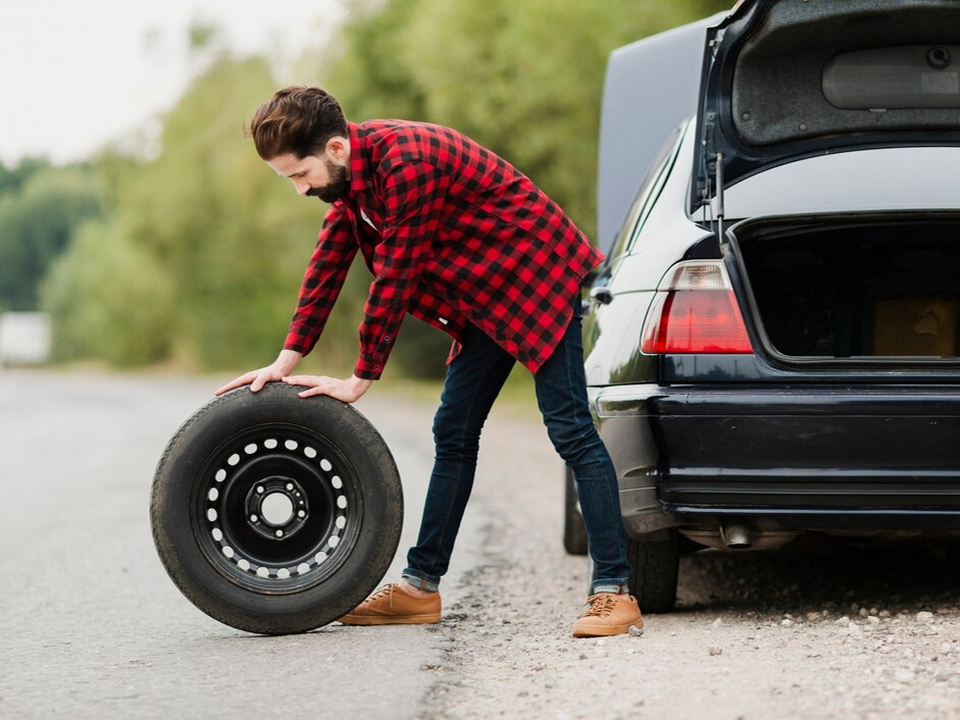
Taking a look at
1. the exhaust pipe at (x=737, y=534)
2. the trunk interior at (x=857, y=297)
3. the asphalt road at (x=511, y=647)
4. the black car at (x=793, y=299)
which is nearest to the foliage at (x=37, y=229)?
the asphalt road at (x=511, y=647)

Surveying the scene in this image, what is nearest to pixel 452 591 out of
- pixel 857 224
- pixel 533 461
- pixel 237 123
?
pixel 857 224

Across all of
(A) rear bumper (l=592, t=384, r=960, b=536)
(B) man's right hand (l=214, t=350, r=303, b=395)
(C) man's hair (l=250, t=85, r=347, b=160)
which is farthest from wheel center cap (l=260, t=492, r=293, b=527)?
(A) rear bumper (l=592, t=384, r=960, b=536)

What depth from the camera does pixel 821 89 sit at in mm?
4762

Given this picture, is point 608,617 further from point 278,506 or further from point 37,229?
point 37,229

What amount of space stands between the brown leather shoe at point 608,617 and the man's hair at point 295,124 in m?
1.58

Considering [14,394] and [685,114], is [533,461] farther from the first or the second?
[14,394]

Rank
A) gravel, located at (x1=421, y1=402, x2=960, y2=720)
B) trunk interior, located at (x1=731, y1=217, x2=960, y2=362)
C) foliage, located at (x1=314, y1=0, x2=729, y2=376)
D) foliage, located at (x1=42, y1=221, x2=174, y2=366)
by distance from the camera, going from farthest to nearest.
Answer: foliage, located at (x1=42, y1=221, x2=174, y2=366) < foliage, located at (x1=314, y1=0, x2=729, y2=376) < trunk interior, located at (x1=731, y1=217, x2=960, y2=362) < gravel, located at (x1=421, y1=402, x2=960, y2=720)

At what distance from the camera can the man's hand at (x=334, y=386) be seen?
4.38 metres

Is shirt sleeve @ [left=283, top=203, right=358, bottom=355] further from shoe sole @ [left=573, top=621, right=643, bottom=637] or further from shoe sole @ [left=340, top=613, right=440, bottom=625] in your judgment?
shoe sole @ [left=573, top=621, right=643, bottom=637]

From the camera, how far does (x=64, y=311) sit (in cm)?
7962

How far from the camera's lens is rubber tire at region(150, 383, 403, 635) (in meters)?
4.36

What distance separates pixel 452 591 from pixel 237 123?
4330 cm

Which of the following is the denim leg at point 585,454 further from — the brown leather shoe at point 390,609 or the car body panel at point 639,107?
the car body panel at point 639,107

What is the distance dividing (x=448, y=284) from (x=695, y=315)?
766 mm
